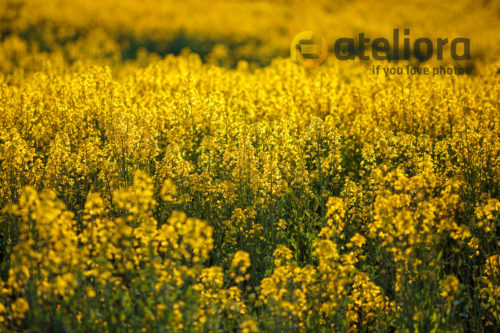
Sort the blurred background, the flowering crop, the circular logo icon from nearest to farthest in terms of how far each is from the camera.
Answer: the flowering crop < the circular logo icon < the blurred background

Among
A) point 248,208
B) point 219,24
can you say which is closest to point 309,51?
point 219,24

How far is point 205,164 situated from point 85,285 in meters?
2.82

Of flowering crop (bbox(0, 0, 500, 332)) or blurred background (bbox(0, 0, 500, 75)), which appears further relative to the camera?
blurred background (bbox(0, 0, 500, 75))

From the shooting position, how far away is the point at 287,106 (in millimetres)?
8367

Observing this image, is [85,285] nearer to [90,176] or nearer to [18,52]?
[90,176]

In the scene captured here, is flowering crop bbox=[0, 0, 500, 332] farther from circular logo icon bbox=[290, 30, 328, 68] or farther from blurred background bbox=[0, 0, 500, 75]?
blurred background bbox=[0, 0, 500, 75]

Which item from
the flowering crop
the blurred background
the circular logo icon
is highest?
the blurred background

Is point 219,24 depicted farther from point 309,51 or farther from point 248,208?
point 248,208

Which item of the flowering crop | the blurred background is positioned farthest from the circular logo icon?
the flowering crop

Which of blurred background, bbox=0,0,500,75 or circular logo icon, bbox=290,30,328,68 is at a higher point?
blurred background, bbox=0,0,500,75

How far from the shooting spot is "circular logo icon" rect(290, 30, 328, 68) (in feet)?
50.6

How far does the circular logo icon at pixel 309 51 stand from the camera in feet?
50.6

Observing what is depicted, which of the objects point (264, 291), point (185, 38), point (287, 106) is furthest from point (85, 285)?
point (185, 38)

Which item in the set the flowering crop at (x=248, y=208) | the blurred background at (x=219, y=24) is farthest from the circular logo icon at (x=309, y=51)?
A: the flowering crop at (x=248, y=208)
